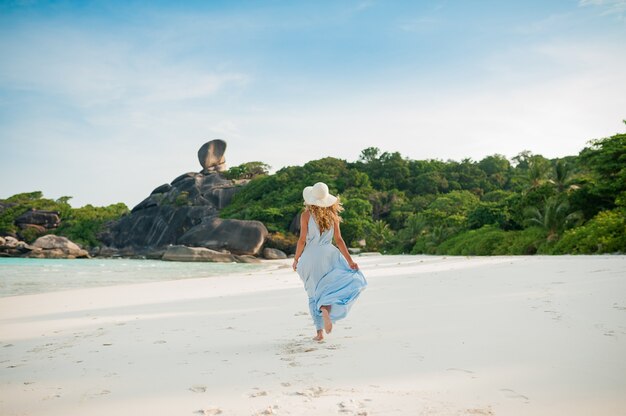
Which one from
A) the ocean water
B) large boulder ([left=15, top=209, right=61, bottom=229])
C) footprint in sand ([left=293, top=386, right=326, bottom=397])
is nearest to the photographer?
footprint in sand ([left=293, top=386, right=326, bottom=397])

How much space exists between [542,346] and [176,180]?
2585 inches

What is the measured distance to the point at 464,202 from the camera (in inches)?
1916

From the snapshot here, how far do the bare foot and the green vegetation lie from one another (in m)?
63.4

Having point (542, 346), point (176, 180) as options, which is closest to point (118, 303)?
point (542, 346)

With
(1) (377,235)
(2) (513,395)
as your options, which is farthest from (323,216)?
(1) (377,235)

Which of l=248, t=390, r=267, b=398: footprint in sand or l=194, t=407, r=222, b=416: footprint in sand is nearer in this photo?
l=194, t=407, r=222, b=416: footprint in sand

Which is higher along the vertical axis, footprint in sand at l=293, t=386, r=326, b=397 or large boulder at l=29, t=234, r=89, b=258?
footprint in sand at l=293, t=386, r=326, b=397

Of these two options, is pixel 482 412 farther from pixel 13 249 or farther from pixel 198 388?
pixel 13 249

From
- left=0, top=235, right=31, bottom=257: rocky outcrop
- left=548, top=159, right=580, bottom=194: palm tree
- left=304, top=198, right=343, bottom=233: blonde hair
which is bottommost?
left=0, top=235, right=31, bottom=257: rocky outcrop

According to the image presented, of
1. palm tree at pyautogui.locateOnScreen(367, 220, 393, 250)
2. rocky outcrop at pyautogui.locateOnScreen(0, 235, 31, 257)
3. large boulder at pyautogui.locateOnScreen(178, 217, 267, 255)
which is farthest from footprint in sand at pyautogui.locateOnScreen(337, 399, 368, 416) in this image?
rocky outcrop at pyautogui.locateOnScreen(0, 235, 31, 257)

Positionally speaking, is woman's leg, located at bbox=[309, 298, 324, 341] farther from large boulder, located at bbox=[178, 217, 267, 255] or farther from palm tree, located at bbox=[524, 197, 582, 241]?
large boulder, located at bbox=[178, 217, 267, 255]

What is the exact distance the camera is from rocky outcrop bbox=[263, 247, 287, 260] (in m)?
42.3

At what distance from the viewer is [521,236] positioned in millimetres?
23484

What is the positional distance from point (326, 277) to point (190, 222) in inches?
2056
